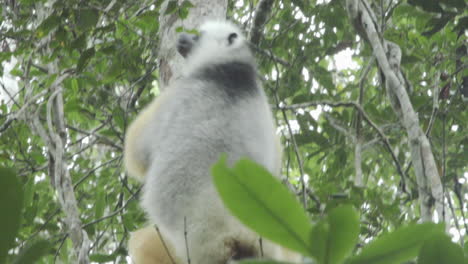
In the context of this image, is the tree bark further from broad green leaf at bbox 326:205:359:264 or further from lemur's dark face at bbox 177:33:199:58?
broad green leaf at bbox 326:205:359:264

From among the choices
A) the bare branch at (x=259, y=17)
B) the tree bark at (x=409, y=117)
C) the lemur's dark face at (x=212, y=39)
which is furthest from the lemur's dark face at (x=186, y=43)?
the tree bark at (x=409, y=117)

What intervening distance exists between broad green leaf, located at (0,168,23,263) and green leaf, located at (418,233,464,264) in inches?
22.9

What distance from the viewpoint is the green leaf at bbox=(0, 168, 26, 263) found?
2.04 ft

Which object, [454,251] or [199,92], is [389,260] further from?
[199,92]

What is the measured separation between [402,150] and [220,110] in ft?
9.94

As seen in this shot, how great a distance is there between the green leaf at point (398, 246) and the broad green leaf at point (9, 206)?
48 cm

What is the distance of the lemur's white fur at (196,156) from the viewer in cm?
230

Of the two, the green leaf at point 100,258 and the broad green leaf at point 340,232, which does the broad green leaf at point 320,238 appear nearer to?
the broad green leaf at point 340,232

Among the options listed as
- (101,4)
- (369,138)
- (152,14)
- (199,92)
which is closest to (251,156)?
(199,92)

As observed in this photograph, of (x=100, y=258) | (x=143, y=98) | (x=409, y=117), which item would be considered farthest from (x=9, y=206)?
(x=143, y=98)

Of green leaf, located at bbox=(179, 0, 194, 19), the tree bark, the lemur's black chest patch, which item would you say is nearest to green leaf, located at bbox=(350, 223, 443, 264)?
the tree bark

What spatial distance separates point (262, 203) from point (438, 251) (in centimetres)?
28

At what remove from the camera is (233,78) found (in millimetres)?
3172

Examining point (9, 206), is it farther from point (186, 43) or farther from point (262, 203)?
point (186, 43)
